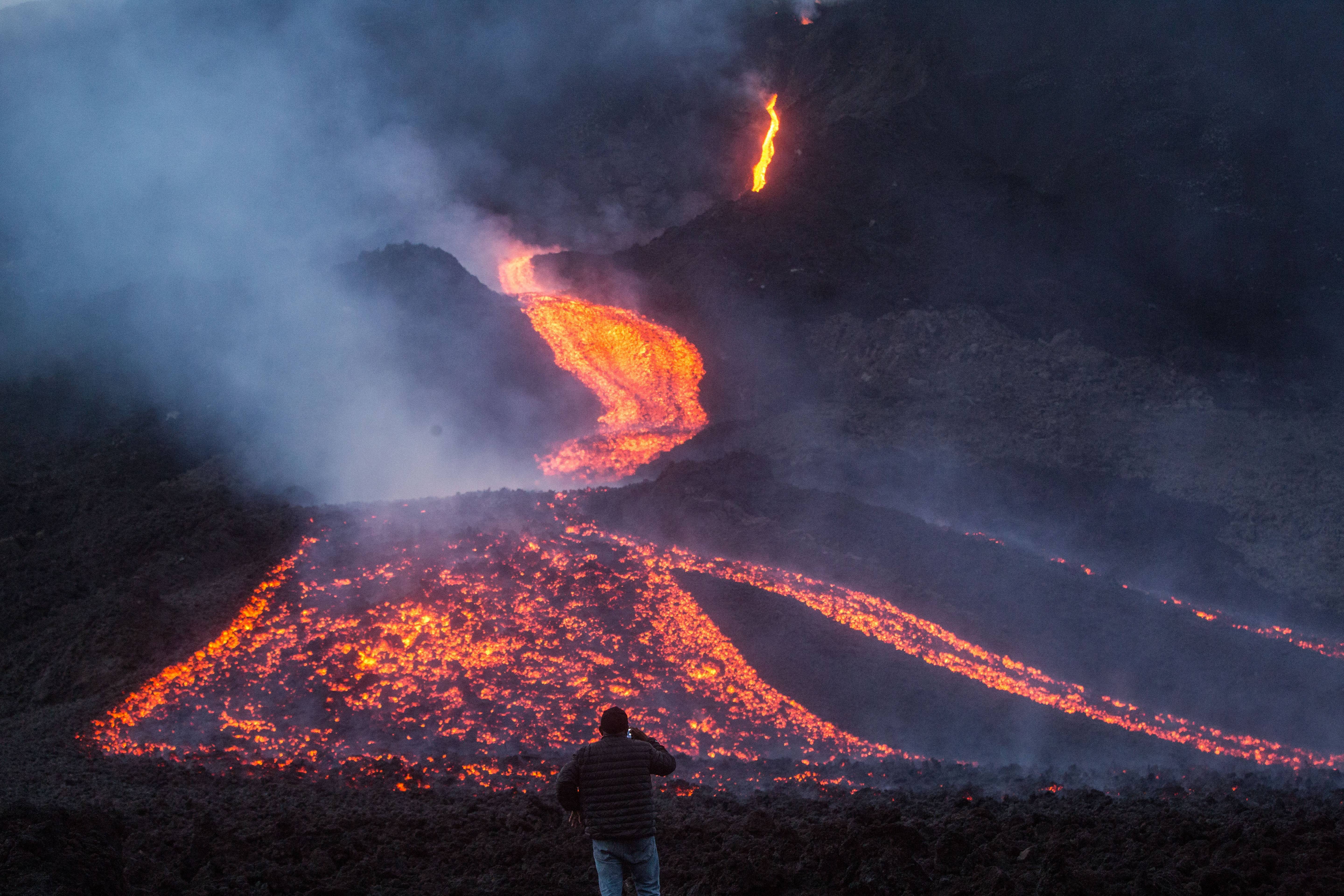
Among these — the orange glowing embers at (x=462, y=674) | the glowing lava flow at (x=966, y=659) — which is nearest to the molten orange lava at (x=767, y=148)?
the glowing lava flow at (x=966, y=659)

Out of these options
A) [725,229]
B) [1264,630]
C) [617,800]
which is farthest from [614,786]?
[725,229]

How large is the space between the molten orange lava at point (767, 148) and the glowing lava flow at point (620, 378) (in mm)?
7985

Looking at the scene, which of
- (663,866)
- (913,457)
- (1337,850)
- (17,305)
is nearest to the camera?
(1337,850)

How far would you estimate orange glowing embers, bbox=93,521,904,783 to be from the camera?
1124cm

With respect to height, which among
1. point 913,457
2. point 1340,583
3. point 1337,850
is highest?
point 913,457

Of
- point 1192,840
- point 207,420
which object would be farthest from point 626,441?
point 1192,840

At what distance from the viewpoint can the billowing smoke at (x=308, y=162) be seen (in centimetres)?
2489

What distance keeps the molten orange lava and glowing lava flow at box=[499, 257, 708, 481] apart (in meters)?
7.99

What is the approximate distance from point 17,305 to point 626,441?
1762cm

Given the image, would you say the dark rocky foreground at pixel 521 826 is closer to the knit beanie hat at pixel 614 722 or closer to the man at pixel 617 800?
the man at pixel 617 800

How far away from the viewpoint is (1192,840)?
21.9 feet

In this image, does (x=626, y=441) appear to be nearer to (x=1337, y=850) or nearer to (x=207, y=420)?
(x=207, y=420)

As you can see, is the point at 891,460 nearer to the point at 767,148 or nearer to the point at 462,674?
the point at 462,674

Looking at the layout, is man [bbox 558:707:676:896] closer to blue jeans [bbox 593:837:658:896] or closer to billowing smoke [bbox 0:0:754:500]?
blue jeans [bbox 593:837:658:896]
